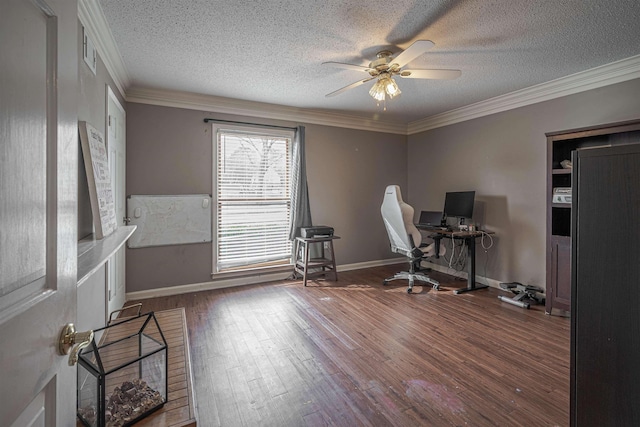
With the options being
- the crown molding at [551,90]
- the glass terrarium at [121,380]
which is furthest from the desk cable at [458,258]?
the glass terrarium at [121,380]

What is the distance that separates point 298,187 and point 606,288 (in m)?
3.70

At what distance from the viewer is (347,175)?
16.2ft

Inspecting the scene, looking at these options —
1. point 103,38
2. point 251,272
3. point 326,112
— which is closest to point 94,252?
point 103,38

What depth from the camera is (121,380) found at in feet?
4.19

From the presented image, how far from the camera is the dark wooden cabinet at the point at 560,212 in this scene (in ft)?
9.66

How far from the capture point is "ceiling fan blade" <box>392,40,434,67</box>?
2032mm

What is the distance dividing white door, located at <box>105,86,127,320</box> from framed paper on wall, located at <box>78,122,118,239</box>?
724 millimetres

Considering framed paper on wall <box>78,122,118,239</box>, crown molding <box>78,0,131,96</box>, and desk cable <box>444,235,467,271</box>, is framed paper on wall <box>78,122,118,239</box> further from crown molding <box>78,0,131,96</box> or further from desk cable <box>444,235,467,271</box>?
desk cable <box>444,235,467,271</box>

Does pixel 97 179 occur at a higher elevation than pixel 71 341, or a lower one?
higher

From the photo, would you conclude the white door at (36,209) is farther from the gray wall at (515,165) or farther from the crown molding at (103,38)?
the gray wall at (515,165)

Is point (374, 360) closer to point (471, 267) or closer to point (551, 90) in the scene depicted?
point (471, 267)

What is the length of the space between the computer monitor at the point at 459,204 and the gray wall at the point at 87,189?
408cm

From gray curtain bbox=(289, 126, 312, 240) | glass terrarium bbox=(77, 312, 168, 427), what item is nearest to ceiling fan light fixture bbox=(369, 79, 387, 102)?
gray curtain bbox=(289, 126, 312, 240)

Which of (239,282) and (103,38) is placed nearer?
(103,38)
